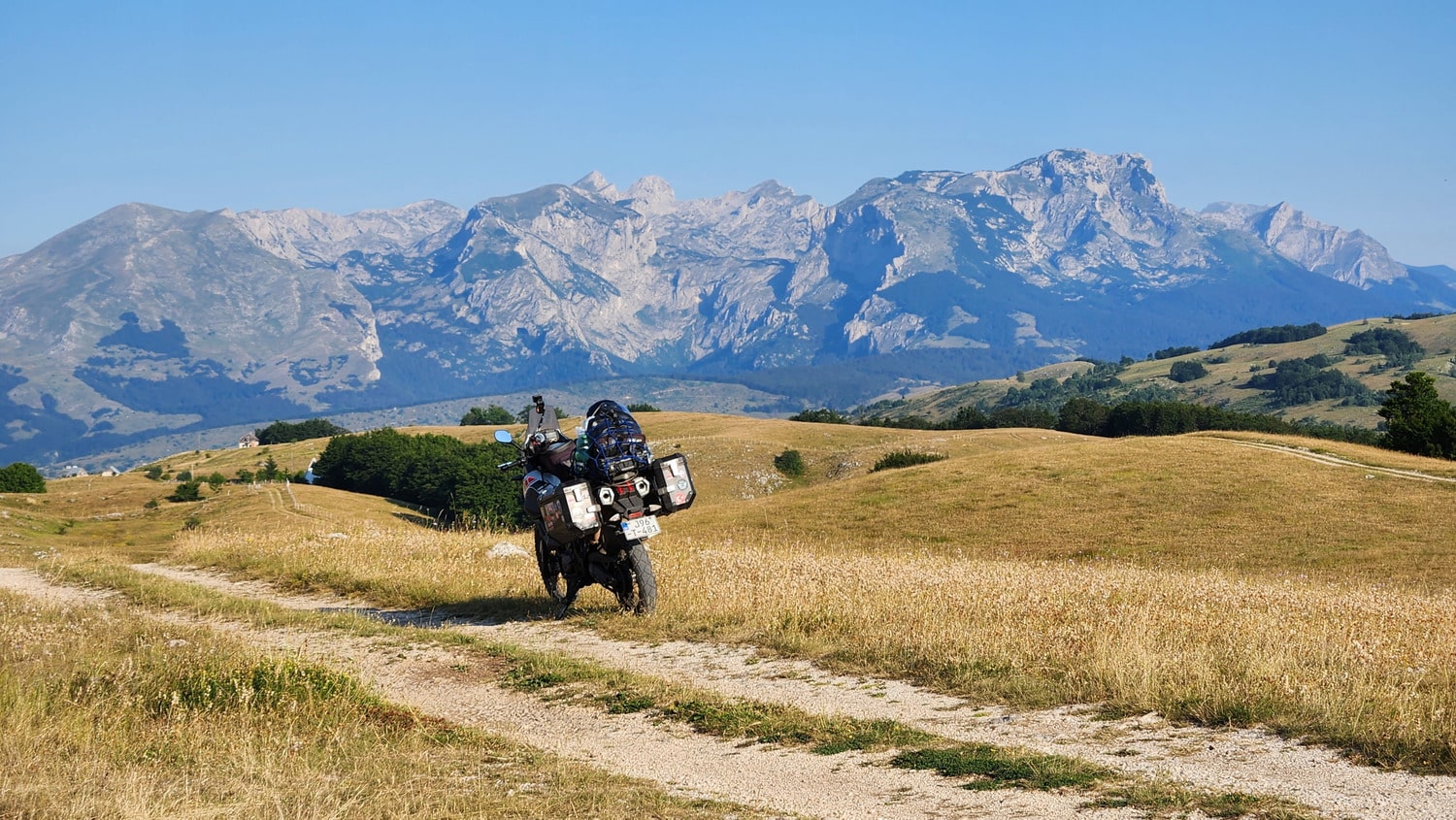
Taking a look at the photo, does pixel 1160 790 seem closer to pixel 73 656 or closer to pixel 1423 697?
pixel 1423 697

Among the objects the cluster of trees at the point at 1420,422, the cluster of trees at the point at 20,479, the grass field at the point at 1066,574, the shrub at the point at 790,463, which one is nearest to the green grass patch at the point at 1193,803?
the grass field at the point at 1066,574

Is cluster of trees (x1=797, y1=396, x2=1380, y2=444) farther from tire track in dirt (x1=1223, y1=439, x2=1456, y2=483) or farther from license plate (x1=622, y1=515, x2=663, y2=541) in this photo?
license plate (x1=622, y1=515, x2=663, y2=541)

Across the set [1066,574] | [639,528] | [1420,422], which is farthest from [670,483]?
[1420,422]

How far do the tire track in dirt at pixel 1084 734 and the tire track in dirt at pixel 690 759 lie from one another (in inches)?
49.1

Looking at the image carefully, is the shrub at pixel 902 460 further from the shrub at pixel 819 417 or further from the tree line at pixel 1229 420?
the shrub at pixel 819 417

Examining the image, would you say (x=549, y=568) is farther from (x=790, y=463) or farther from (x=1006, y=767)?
(x=790, y=463)

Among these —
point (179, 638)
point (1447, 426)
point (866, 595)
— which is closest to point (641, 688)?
point (866, 595)

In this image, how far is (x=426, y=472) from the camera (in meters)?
115

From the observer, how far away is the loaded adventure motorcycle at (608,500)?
1632cm

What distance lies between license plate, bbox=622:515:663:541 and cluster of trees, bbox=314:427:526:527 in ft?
257

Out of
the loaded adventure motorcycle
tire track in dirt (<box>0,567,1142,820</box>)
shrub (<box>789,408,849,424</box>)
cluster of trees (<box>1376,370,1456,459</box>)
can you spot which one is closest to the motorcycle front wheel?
the loaded adventure motorcycle

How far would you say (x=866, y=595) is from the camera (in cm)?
1739

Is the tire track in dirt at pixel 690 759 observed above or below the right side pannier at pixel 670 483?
below

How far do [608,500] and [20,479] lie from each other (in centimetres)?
8463
